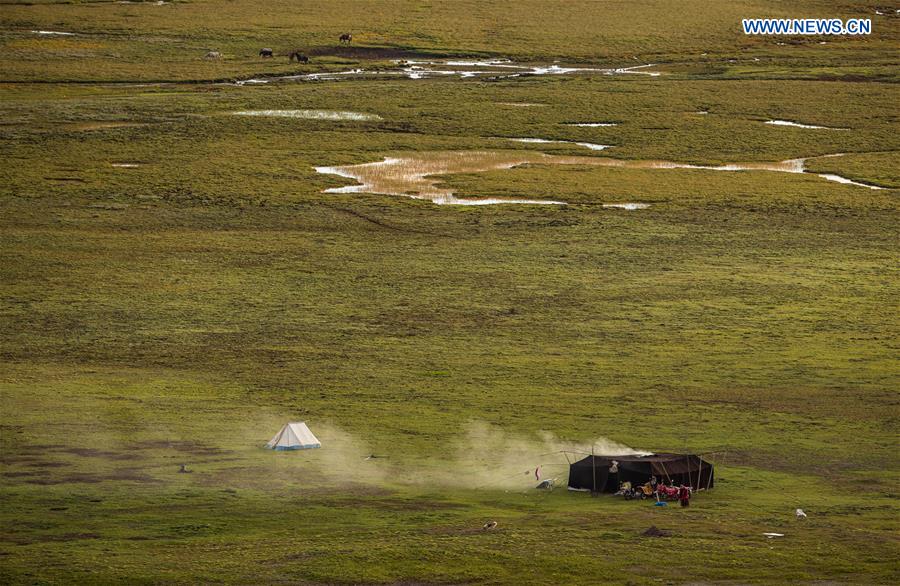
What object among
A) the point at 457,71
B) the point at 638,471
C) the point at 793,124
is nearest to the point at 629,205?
the point at 793,124

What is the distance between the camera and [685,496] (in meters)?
40.9

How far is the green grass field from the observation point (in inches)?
1487

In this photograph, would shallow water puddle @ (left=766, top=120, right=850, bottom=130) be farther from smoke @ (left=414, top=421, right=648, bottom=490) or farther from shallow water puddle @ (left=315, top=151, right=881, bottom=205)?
smoke @ (left=414, top=421, right=648, bottom=490)

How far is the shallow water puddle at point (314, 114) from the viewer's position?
5002 inches

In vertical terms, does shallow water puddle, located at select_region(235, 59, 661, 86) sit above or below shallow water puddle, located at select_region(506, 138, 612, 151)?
above

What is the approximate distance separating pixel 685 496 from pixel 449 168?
2799 inches

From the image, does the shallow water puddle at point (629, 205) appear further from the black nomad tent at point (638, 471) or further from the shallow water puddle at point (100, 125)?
the black nomad tent at point (638, 471)

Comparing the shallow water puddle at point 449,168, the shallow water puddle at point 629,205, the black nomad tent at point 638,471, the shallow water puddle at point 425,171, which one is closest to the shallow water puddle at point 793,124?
the shallow water puddle at point 449,168

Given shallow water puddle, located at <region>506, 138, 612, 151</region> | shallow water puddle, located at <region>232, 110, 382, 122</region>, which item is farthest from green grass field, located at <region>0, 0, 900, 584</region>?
shallow water puddle, located at <region>232, 110, 382, 122</region>

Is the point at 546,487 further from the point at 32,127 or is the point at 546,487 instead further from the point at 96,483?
the point at 32,127

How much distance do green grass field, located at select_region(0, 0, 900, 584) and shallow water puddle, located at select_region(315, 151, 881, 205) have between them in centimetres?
195

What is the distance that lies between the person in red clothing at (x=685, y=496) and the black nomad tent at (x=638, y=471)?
0.91 meters

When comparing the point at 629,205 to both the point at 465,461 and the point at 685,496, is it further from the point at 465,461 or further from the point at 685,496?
the point at 685,496

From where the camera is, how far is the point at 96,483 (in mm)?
42562
